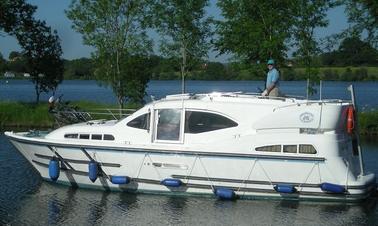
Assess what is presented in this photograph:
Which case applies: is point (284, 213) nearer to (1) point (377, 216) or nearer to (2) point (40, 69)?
(1) point (377, 216)

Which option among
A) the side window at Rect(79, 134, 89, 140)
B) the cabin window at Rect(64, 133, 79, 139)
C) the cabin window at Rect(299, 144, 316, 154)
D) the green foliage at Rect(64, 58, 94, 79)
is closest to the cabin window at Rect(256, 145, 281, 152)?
the cabin window at Rect(299, 144, 316, 154)

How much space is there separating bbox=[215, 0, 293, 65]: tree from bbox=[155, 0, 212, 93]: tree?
2.59 meters

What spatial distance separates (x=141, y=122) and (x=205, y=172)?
2229 millimetres

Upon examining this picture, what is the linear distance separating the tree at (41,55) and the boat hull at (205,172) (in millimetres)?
25664

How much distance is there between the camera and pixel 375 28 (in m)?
32.0

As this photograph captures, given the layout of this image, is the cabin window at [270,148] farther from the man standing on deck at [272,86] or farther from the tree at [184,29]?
the tree at [184,29]

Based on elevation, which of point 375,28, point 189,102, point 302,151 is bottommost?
point 302,151

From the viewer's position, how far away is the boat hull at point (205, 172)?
50.9ft

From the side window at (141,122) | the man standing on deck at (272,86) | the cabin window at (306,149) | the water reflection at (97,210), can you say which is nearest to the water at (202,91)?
the side window at (141,122)

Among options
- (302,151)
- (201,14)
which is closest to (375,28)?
(201,14)

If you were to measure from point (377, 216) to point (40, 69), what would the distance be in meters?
31.3

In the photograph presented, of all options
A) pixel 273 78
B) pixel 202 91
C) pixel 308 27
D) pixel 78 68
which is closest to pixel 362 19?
pixel 308 27

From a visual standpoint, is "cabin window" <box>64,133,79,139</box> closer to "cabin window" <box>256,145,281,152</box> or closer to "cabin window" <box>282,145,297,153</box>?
"cabin window" <box>256,145,281,152</box>

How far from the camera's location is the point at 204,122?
1641 cm
